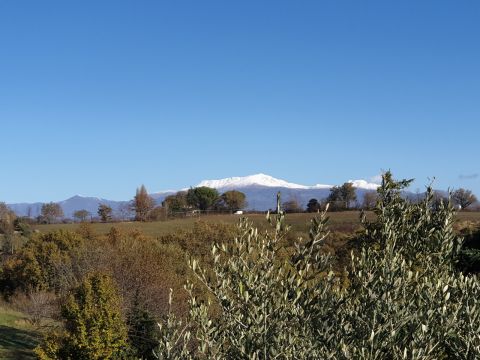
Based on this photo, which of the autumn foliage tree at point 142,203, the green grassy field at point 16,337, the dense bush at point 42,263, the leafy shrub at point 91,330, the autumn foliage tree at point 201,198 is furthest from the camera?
the autumn foliage tree at point 201,198

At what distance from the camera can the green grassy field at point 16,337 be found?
46.6 m

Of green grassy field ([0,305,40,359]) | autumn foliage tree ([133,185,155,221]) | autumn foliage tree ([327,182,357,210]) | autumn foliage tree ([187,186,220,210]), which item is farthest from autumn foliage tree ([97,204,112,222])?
green grassy field ([0,305,40,359])

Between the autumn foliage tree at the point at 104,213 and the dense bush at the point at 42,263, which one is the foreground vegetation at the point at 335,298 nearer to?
the dense bush at the point at 42,263

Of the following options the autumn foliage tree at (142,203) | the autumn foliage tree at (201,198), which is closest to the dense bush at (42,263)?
the autumn foliage tree at (142,203)

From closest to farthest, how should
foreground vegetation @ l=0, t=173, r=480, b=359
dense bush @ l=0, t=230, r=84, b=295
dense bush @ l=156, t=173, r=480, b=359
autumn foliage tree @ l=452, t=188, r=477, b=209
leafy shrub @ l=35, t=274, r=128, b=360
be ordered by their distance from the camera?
dense bush @ l=156, t=173, r=480, b=359
foreground vegetation @ l=0, t=173, r=480, b=359
leafy shrub @ l=35, t=274, r=128, b=360
dense bush @ l=0, t=230, r=84, b=295
autumn foliage tree @ l=452, t=188, r=477, b=209

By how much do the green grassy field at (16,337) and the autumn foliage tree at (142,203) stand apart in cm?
9737

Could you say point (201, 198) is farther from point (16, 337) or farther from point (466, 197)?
point (16, 337)

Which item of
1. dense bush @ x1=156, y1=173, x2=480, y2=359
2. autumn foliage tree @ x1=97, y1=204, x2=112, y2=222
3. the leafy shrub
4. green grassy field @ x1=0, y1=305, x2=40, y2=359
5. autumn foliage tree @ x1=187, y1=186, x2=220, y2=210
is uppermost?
autumn foliage tree @ x1=187, y1=186, x2=220, y2=210

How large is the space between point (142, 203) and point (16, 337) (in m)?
119

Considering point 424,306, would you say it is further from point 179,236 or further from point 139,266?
point 179,236

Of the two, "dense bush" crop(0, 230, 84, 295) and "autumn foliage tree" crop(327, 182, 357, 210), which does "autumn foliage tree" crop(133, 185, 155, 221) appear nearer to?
"autumn foliage tree" crop(327, 182, 357, 210)

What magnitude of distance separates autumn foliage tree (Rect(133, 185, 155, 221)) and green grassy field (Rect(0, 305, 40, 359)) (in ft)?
319

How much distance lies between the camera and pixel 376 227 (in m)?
14.0

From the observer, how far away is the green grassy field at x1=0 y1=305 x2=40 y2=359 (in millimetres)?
46562
